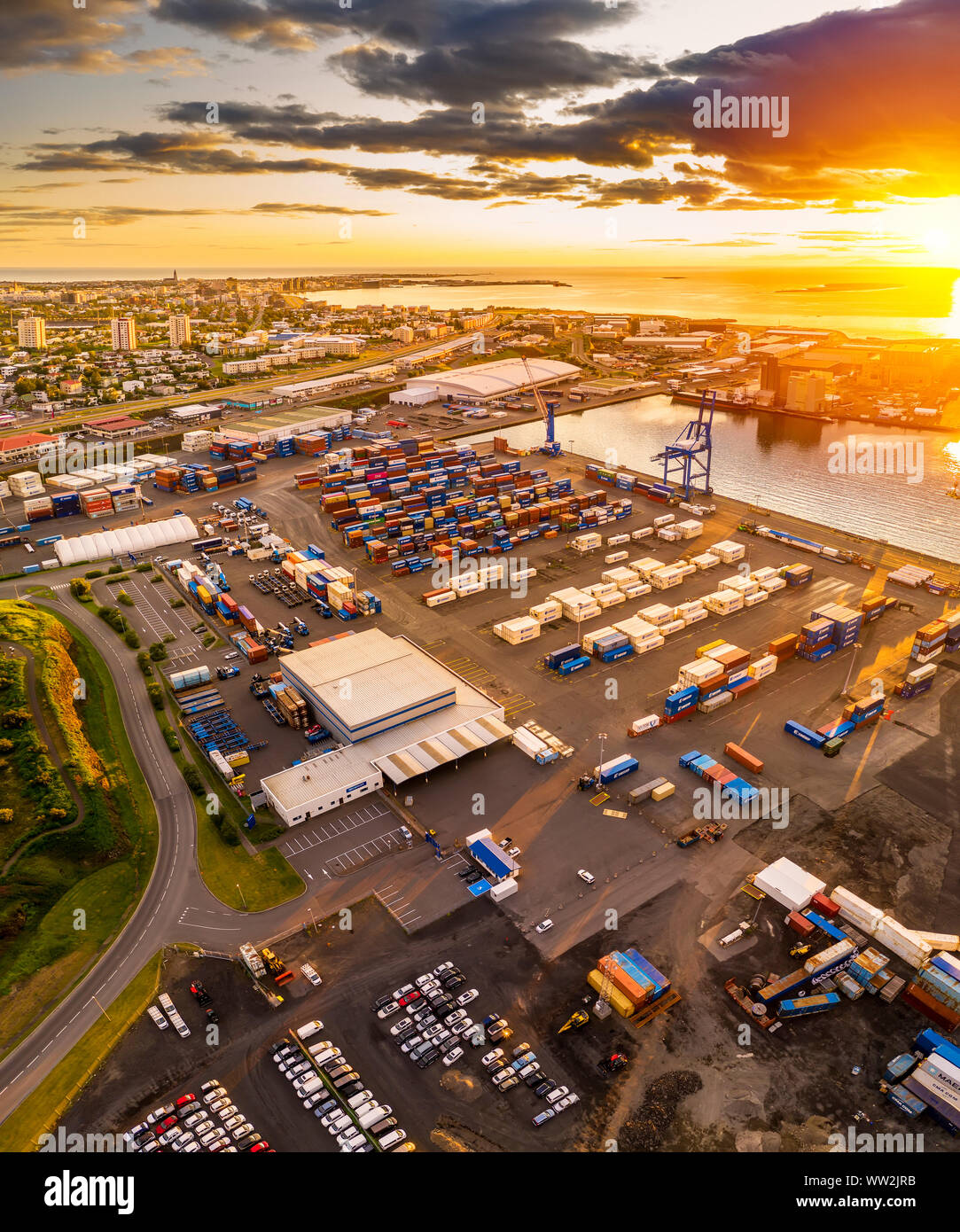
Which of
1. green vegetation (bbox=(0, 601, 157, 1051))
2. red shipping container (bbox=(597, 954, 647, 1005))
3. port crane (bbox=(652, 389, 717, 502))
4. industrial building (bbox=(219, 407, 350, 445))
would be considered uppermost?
industrial building (bbox=(219, 407, 350, 445))

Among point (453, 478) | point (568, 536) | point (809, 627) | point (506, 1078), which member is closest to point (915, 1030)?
point (506, 1078)

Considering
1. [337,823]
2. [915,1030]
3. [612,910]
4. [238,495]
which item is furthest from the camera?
[238,495]

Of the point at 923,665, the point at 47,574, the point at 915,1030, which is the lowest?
the point at 915,1030

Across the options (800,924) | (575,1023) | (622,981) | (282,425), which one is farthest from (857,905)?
(282,425)

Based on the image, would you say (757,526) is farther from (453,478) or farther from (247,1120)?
(247,1120)

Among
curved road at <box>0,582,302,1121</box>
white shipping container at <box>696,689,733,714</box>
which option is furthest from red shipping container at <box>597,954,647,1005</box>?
white shipping container at <box>696,689,733,714</box>

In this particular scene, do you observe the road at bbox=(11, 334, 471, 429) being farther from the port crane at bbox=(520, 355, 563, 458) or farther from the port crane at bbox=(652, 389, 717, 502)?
the port crane at bbox=(652, 389, 717, 502)

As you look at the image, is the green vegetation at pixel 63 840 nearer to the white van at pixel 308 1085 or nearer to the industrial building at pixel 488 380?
the white van at pixel 308 1085

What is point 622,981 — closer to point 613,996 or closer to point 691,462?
point 613,996
